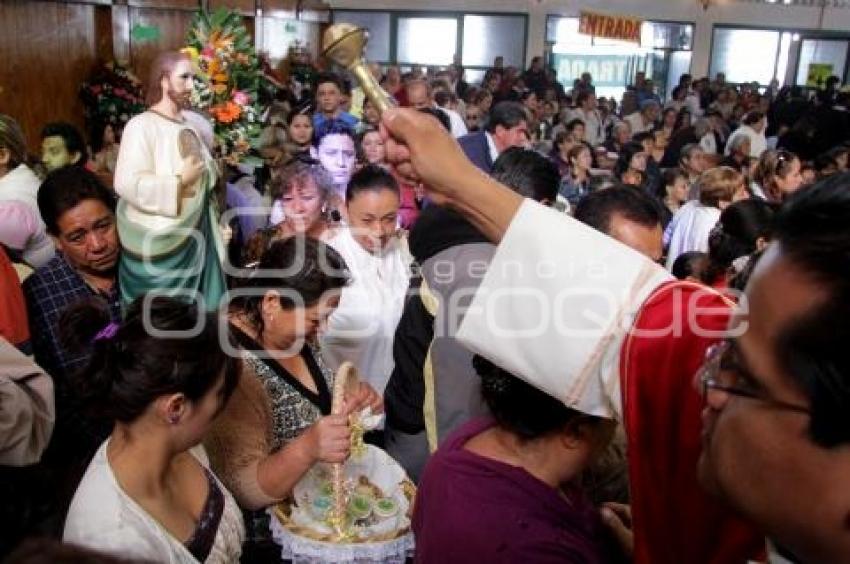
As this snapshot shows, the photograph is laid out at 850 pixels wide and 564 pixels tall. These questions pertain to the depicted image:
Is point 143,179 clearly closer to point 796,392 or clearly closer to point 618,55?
point 796,392

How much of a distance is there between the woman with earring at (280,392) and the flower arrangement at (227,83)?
260 centimetres

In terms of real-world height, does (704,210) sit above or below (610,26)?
below

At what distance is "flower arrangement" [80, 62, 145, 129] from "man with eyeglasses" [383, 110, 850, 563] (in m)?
4.34

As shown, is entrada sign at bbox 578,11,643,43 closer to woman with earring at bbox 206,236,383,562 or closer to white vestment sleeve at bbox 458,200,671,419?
woman with earring at bbox 206,236,383,562

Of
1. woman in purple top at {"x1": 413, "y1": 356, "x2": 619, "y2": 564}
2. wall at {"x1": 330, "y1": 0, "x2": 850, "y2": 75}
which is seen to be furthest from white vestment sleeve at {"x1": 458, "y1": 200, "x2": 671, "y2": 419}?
wall at {"x1": 330, "y1": 0, "x2": 850, "y2": 75}

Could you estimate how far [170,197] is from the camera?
3.33 metres

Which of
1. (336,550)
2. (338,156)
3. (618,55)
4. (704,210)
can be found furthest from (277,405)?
(618,55)

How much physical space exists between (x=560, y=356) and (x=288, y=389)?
0.98 m

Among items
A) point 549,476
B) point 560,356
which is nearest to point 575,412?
point 549,476

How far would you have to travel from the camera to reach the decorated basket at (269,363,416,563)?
1.75 metres

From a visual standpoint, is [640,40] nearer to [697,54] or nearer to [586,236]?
[697,54]

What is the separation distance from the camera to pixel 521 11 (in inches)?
552

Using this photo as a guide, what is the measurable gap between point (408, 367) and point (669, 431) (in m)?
1.15

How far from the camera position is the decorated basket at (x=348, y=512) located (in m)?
1.75
